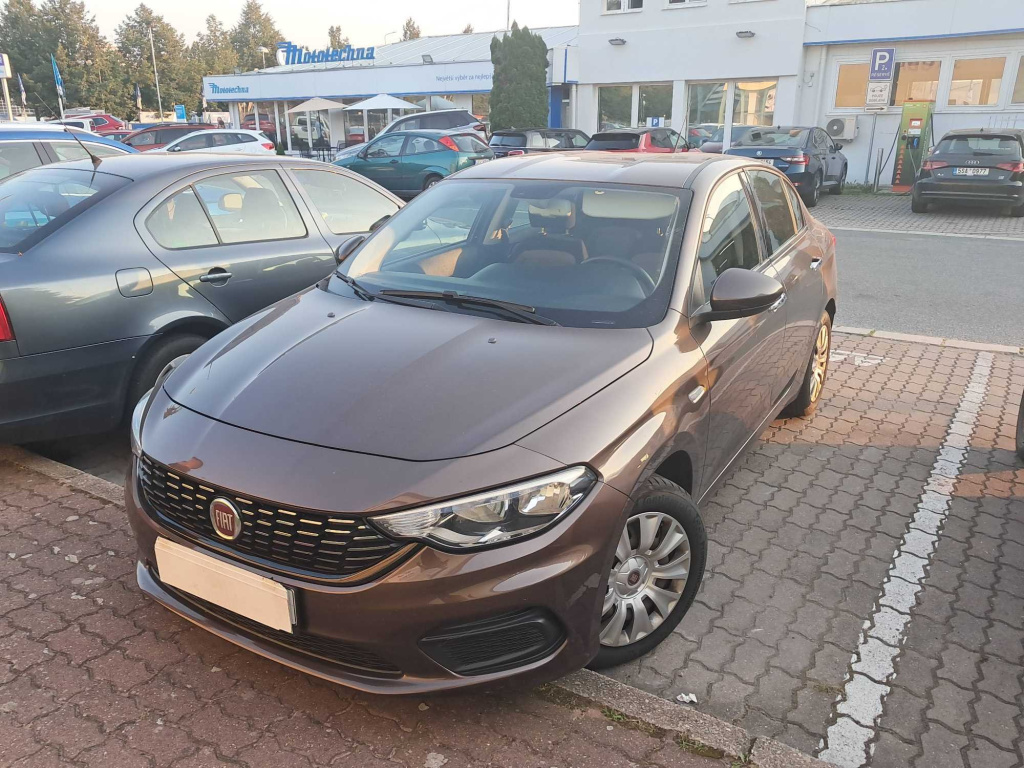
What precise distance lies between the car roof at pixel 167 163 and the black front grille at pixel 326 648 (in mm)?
3006

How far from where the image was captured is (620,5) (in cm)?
2380

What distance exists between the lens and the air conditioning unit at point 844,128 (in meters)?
20.4

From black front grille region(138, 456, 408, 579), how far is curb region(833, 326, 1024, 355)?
615 centimetres

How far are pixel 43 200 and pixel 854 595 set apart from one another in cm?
449

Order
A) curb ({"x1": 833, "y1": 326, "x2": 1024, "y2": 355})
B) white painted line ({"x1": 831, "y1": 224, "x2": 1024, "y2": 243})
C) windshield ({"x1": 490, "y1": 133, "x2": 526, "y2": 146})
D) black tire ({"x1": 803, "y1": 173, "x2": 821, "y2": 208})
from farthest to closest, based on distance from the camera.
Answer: windshield ({"x1": 490, "y1": 133, "x2": 526, "y2": 146}), black tire ({"x1": 803, "y1": 173, "x2": 821, "y2": 208}), white painted line ({"x1": 831, "y1": 224, "x2": 1024, "y2": 243}), curb ({"x1": 833, "y1": 326, "x2": 1024, "y2": 355})

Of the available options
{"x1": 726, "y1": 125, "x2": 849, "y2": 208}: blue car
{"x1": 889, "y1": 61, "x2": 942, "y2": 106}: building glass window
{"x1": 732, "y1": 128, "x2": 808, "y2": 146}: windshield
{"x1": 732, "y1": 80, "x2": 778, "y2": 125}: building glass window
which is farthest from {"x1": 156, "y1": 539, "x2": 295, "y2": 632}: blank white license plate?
{"x1": 732, "y1": 80, "x2": 778, "y2": 125}: building glass window

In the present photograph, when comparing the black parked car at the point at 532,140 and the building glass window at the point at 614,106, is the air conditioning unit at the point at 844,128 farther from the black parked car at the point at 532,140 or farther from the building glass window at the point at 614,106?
the black parked car at the point at 532,140

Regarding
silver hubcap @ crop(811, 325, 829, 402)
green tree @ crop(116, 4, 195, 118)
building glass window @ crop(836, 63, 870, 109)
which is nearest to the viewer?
silver hubcap @ crop(811, 325, 829, 402)

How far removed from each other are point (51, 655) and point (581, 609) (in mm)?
1841

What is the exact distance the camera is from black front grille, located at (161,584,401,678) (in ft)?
7.28

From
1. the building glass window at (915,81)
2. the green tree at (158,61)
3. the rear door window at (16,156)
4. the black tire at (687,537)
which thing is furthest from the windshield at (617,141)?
the green tree at (158,61)

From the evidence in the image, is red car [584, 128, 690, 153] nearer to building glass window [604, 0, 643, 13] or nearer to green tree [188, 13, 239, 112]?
building glass window [604, 0, 643, 13]

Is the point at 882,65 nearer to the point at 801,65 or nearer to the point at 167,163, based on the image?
the point at 801,65

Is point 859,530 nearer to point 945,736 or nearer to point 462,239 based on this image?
point 945,736
